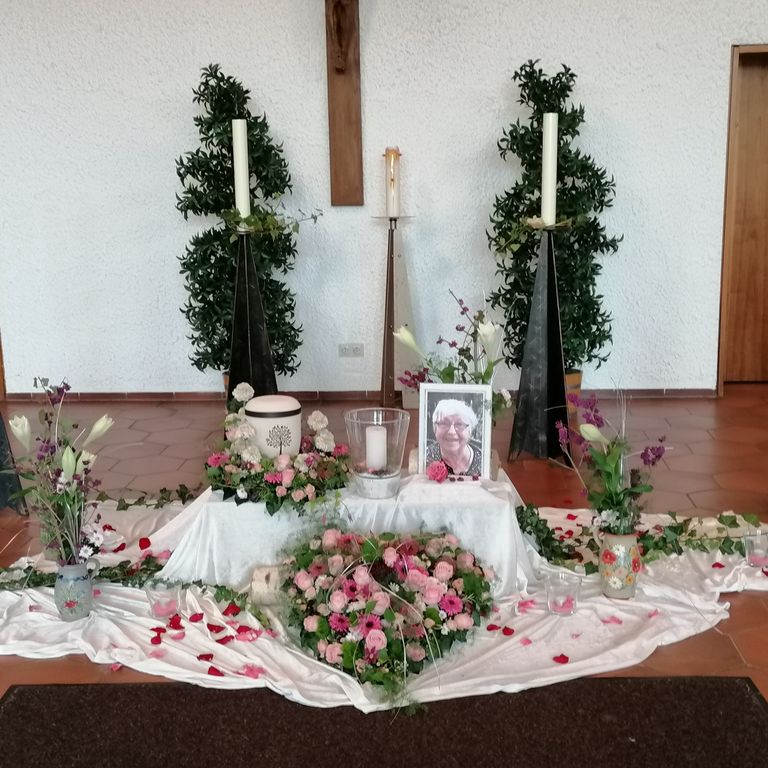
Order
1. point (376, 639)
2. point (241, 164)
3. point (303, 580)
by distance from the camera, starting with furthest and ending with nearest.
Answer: point (241, 164)
point (303, 580)
point (376, 639)

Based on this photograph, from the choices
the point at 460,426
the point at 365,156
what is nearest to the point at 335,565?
the point at 460,426

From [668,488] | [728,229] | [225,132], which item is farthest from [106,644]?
[728,229]

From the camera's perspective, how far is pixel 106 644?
237 centimetres

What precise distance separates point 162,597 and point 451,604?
867mm

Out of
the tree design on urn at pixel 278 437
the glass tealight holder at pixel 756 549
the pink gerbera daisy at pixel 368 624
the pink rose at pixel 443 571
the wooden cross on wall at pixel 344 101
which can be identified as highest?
the wooden cross on wall at pixel 344 101

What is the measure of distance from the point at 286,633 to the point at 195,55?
12.1 ft

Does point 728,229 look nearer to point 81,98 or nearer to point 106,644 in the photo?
point 81,98

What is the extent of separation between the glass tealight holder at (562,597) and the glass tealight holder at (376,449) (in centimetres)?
52

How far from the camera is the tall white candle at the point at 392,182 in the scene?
4.81m

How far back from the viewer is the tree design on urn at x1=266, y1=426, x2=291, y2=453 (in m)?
2.67

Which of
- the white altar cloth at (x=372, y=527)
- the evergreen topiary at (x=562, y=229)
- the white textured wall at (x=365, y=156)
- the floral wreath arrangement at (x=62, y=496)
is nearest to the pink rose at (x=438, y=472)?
the white altar cloth at (x=372, y=527)

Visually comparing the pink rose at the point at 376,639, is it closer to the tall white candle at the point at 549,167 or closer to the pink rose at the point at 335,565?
the pink rose at the point at 335,565

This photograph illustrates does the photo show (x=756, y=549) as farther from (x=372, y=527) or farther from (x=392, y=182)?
(x=392, y=182)

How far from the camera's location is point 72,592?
249 centimetres
